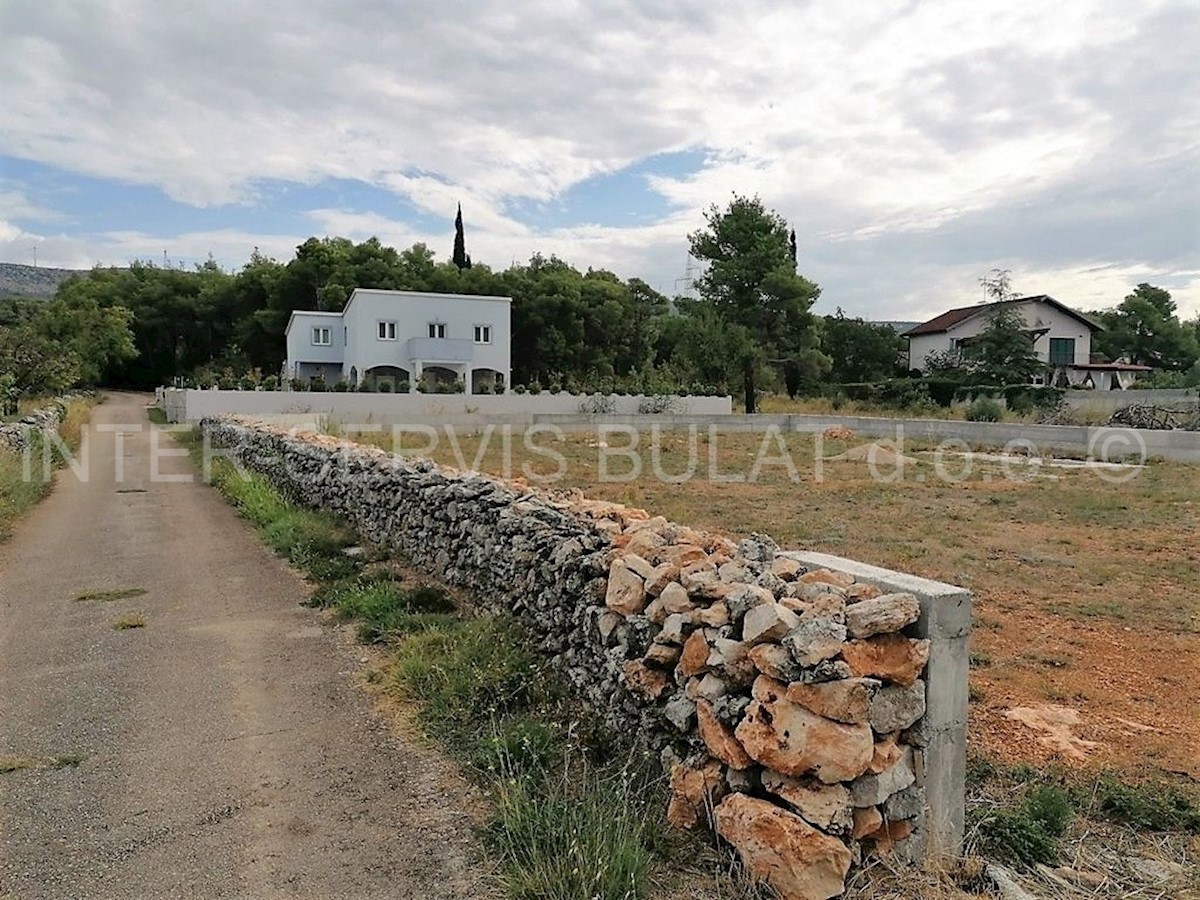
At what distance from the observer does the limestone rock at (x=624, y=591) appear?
3.50 m

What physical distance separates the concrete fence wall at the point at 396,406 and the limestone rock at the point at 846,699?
68.8 ft

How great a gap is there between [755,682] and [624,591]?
961 mm

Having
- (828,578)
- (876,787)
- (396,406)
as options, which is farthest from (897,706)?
(396,406)

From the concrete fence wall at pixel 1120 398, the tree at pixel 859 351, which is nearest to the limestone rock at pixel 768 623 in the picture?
the concrete fence wall at pixel 1120 398

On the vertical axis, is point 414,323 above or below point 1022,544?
above

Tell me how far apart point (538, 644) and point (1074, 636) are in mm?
3415

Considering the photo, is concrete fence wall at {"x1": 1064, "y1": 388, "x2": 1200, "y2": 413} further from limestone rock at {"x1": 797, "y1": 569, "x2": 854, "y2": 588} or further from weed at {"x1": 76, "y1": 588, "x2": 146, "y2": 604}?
weed at {"x1": 76, "y1": 588, "x2": 146, "y2": 604}

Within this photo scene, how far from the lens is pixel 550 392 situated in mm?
30188

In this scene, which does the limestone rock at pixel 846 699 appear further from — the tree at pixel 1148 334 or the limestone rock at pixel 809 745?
the tree at pixel 1148 334

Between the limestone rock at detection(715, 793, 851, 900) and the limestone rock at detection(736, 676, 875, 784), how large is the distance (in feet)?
0.49

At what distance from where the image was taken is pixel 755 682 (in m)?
2.73

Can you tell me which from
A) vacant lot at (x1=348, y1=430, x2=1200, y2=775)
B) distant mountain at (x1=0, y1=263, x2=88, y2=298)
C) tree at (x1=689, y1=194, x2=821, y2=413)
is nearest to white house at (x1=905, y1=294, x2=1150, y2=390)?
tree at (x1=689, y1=194, x2=821, y2=413)

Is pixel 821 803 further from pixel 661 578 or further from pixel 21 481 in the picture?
pixel 21 481

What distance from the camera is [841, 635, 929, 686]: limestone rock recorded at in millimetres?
2564
